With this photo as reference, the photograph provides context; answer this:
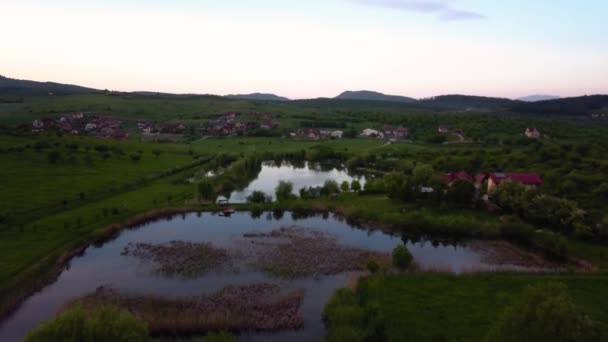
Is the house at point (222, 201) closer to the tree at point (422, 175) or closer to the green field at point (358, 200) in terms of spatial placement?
the green field at point (358, 200)

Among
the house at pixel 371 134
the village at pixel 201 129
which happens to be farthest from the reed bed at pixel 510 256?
the house at pixel 371 134

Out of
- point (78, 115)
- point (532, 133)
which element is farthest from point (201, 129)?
point (532, 133)

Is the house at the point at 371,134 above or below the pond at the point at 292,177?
above

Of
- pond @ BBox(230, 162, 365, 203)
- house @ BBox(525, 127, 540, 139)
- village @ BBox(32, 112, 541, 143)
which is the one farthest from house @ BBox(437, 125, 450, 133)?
Result: pond @ BBox(230, 162, 365, 203)

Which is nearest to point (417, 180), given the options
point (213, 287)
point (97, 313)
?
point (213, 287)

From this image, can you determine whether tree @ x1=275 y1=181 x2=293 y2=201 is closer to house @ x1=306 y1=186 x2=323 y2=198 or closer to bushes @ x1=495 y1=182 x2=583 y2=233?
house @ x1=306 y1=186 x2=323 y2=198

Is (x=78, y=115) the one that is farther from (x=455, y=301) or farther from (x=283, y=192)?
(x=455, y=301)

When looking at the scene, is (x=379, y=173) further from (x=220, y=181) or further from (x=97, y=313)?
(x=97, y=313)
